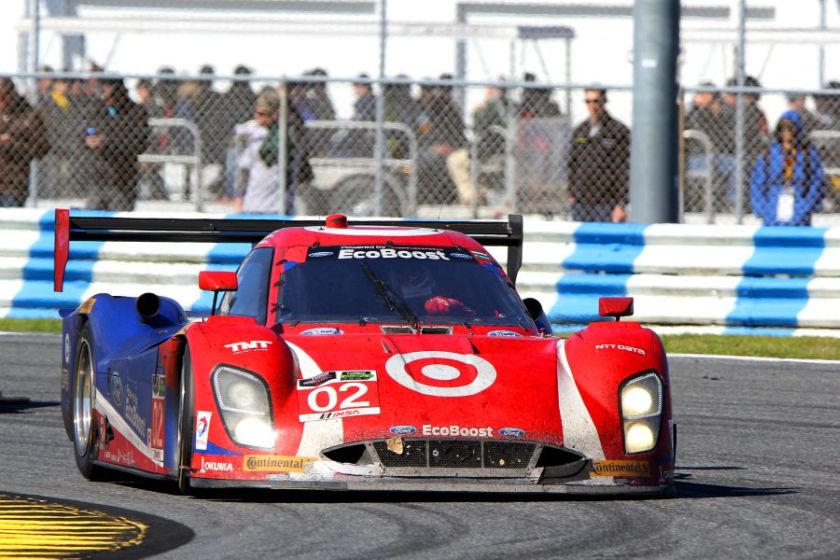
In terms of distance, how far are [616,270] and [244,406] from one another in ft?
28.8

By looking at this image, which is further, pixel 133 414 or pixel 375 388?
pixel 133 414

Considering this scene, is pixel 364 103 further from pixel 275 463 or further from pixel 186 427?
pixel 275 463

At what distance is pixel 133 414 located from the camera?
7.68 m

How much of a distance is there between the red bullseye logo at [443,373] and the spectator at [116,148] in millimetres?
9764

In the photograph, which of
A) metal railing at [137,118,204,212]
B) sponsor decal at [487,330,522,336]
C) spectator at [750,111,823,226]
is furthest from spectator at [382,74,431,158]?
sponsor decal at [487,330,522,336]

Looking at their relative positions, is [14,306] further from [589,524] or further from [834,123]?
[589,524]

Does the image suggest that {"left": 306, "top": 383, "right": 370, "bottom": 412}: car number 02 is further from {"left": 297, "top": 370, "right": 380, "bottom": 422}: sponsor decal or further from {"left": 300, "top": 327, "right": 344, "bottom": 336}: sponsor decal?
{"left": 300, "top": 327, "right": 344, "bottom": 336}: sponsor decal

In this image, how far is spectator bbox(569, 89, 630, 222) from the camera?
16281 millimetres

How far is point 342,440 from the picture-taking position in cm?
670

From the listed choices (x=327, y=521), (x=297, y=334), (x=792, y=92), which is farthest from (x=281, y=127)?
(x=327, y=521)

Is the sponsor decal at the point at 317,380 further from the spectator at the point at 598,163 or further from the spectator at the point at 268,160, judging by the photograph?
the spectator at the point at 268,160

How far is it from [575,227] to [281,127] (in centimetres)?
291

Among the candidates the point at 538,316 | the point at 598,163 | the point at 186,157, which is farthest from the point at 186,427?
the point at 186,157

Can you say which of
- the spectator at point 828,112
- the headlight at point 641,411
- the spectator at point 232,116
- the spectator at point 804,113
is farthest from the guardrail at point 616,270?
the headlight at point 641,411
